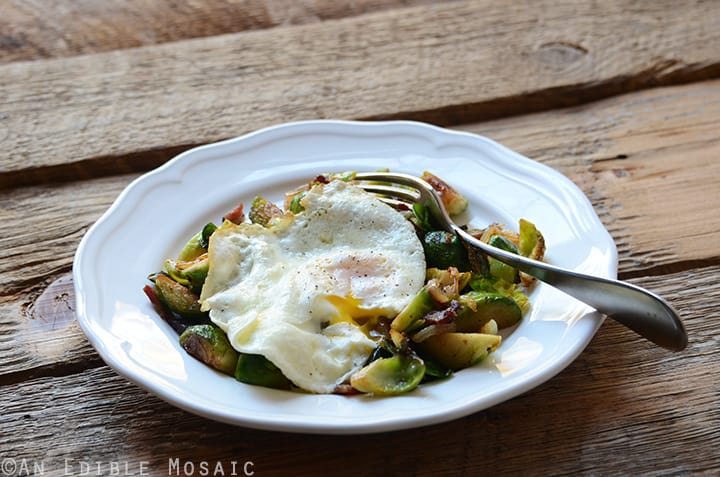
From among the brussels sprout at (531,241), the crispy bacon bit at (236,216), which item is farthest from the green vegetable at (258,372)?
the brussels sprout at (531,241)

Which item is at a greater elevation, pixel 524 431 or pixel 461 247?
pixel 461 247

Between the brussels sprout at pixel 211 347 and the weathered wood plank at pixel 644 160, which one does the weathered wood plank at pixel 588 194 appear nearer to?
the weathered wood plank at pixel 644 160

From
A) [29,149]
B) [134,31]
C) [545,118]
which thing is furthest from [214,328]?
[134,31]

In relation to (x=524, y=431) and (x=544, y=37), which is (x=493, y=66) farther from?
(x=524, y=431)

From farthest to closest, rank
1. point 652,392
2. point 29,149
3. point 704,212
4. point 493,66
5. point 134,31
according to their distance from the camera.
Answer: point 134,31
point 493,66
point 29,149
point 704,212
point 652,392

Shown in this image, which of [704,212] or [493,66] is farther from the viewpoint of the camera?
[493,66]

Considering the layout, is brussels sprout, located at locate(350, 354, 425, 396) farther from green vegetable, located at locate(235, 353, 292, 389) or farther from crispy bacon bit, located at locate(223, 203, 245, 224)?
crispy bacon bit, located at locate(223, 203, 245, 224)

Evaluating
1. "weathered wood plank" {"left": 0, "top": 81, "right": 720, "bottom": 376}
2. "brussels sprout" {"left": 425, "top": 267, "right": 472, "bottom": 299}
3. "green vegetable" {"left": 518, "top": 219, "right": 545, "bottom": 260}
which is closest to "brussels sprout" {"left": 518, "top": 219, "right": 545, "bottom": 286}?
"green vegetable" {"left": 518, "top": 219, "right": 545, "bottom": 260}
